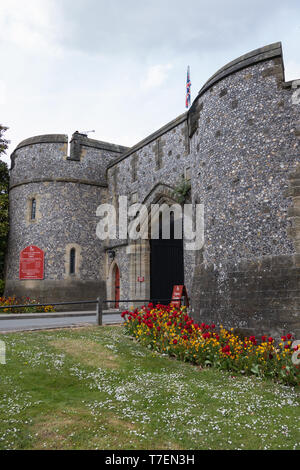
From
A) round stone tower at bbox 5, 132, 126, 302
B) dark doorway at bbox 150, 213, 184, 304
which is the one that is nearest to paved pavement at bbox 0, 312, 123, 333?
dark doorway at bbox 150, 213, 184, 304

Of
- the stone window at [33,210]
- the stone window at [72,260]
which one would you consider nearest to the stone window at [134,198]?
the stone window at [72,260]

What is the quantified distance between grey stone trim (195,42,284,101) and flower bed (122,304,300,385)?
20.5 ft

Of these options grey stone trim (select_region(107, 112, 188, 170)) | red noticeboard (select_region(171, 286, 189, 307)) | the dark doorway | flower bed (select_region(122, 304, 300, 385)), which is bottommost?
flower bed (select_region(122, 304, 300, 385))

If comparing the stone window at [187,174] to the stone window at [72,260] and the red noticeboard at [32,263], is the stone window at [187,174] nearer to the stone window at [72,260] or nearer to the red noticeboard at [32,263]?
the stone window at [72,260]

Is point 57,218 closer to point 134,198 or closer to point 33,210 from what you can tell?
point 33,210

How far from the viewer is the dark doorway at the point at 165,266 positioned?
51.1ft

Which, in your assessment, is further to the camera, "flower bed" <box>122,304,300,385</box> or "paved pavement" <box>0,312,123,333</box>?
"paved pavement" <box>0,312,123,333</box>

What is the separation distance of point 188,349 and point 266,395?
7.18 ft

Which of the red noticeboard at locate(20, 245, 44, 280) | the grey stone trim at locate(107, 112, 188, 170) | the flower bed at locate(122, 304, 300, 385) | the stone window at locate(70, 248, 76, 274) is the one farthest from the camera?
the stone window at locate(70, 248, 76, 274)

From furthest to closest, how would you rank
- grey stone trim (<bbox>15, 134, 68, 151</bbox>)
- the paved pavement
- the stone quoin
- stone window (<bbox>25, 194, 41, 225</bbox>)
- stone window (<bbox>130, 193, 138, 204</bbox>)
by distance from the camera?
grey stone trim (<bbox>15, 134, 68, 151</bbox>), stone window (<bbox>25, 194, 41, 225</bbox>), stone window (<bbox>130, 193, 138, 204</bbox>), the paved pavement, the stone quoin

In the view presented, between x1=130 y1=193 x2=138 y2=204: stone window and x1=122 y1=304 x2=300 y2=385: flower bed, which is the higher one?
x1=130 y1=193 x2=138 y2=204: stone window

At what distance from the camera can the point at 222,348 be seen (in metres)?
6.77

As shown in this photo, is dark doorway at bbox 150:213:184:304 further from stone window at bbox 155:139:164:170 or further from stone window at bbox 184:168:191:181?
stone window at bbox 184:168:191:181

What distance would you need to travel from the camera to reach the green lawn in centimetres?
382
